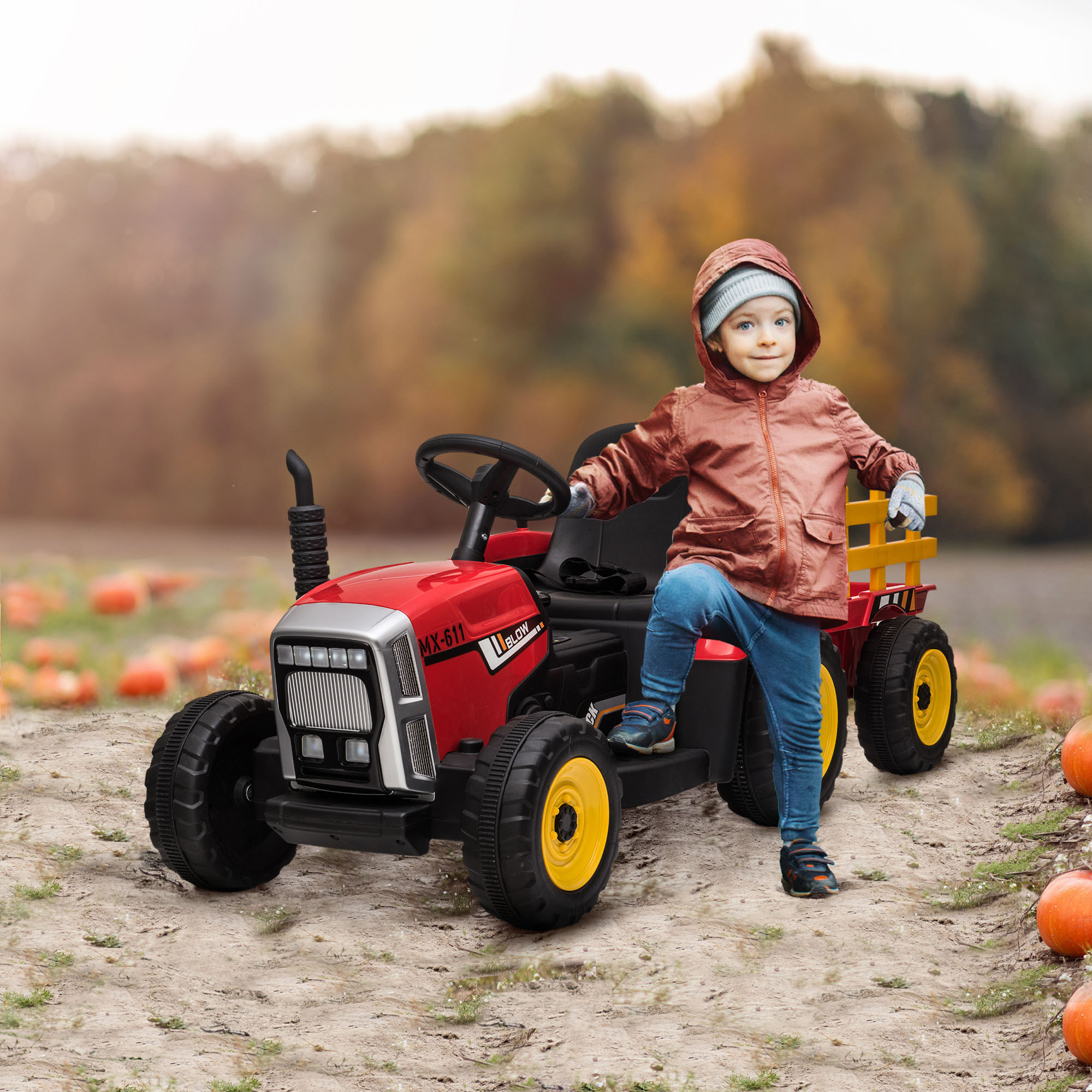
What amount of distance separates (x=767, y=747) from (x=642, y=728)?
0.55m

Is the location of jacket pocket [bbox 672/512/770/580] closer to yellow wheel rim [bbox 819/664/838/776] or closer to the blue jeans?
the blue jeans

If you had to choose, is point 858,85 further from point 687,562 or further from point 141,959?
point 141,959

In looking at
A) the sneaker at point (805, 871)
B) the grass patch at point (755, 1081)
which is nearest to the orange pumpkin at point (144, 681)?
the sneaker at point (805, 871)

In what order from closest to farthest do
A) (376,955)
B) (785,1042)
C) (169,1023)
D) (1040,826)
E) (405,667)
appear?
(785,1042) → (169,1023) → (405,667) → (376,955) → (1040,826)

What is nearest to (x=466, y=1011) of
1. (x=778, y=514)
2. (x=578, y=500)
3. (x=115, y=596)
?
(x=578, y=500)

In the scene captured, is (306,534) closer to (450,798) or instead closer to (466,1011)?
(450,798)

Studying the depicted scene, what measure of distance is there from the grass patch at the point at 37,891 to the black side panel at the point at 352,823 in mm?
681

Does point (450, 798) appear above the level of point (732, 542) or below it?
below

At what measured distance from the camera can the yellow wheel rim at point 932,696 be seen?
446 cm

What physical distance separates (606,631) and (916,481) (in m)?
0.93

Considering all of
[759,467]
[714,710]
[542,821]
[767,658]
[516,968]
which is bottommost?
[516,968]

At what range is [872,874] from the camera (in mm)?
3574

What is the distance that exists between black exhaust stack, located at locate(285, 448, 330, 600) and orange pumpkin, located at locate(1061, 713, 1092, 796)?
2.12 meters

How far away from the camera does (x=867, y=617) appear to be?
169 inches
